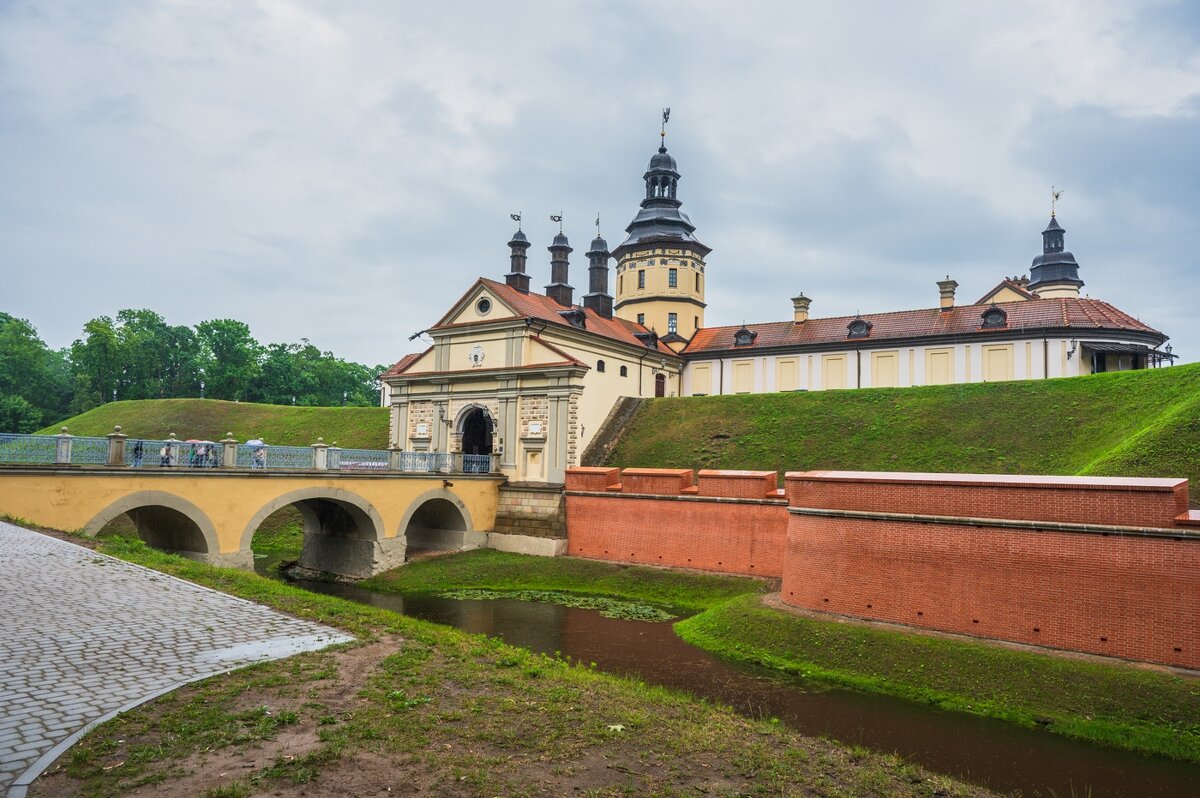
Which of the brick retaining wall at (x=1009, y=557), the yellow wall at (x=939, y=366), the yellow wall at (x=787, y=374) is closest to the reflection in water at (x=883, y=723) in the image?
the brick retaining wall at (x=1009, y=557)

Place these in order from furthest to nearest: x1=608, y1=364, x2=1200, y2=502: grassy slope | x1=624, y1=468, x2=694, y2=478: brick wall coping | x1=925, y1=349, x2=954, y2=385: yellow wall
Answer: x1=925, y1=349, x2=954, y2=385: yellow wall, x1=624, y1=468, x2=694, y2=478: brick wall coping, x1=608, y1=364, x2=1200, y2=502: grassy slope

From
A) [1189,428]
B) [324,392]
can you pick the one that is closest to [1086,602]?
[1189,428]

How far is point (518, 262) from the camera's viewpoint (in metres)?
35.0

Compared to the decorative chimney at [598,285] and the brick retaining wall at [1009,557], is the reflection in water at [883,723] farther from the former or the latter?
the decorative chimney at [598,285]

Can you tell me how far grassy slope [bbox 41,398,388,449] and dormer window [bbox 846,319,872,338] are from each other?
25.5 m

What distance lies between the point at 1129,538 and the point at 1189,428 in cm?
799

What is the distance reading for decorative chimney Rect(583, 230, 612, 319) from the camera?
3844 centimetres

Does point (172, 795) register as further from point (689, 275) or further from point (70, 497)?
point (689, 275)

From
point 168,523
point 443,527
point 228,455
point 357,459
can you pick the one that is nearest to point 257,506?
point 228,455

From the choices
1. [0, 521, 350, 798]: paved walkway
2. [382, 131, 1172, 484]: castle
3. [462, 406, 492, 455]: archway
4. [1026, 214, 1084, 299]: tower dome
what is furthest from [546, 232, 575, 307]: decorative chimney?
[1026, 214, 1084, 299]: tower dome

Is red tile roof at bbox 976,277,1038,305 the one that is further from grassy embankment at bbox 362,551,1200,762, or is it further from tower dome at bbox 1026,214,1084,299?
grassy embankment at bbox 362,551,1200,762

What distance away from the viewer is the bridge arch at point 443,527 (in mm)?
27625

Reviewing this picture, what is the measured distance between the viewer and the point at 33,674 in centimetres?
721

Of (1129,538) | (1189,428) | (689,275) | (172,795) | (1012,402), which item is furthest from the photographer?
(689,275)
